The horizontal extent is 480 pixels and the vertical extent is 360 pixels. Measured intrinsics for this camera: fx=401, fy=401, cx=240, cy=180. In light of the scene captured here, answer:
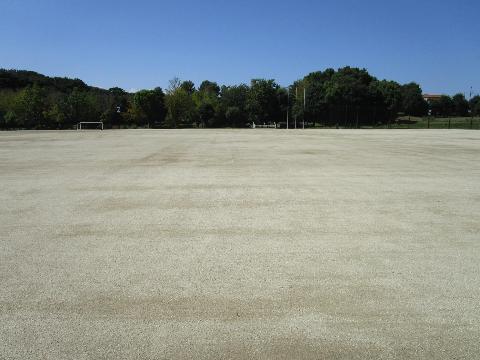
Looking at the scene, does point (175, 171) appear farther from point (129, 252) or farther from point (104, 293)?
point (104, 293)

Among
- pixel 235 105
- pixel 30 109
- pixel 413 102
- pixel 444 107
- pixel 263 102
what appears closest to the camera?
pixel 30 109

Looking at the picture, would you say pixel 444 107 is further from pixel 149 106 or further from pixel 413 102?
pixel 149 106

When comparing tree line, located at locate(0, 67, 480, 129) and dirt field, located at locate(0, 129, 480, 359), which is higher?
tree line, located at locate(0, 67, 480, 129)

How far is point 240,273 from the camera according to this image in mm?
4824

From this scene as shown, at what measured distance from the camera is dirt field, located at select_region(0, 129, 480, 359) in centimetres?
342

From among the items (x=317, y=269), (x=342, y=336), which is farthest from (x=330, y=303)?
(x=317, y=269)

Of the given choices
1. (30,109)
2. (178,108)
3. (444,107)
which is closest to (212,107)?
(178,108)

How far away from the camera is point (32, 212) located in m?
8.02

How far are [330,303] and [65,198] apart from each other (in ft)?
23.9

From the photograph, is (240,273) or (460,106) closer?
(240,273)

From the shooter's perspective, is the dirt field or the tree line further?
the tree line

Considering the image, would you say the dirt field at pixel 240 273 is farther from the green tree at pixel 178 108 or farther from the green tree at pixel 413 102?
the green tree at pixel 413 102

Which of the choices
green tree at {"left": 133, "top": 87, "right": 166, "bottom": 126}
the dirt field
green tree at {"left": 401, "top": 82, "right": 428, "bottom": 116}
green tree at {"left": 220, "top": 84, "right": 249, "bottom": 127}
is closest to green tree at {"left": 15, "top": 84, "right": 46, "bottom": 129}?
green tree at {"left": 133, "top": 87, "right": 166, "bottom": 126}

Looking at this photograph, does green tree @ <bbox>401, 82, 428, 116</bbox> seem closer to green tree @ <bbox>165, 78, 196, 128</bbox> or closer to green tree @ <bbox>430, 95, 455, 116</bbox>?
green tree @ <bbox>430, 95, 455, 116</bbox>
